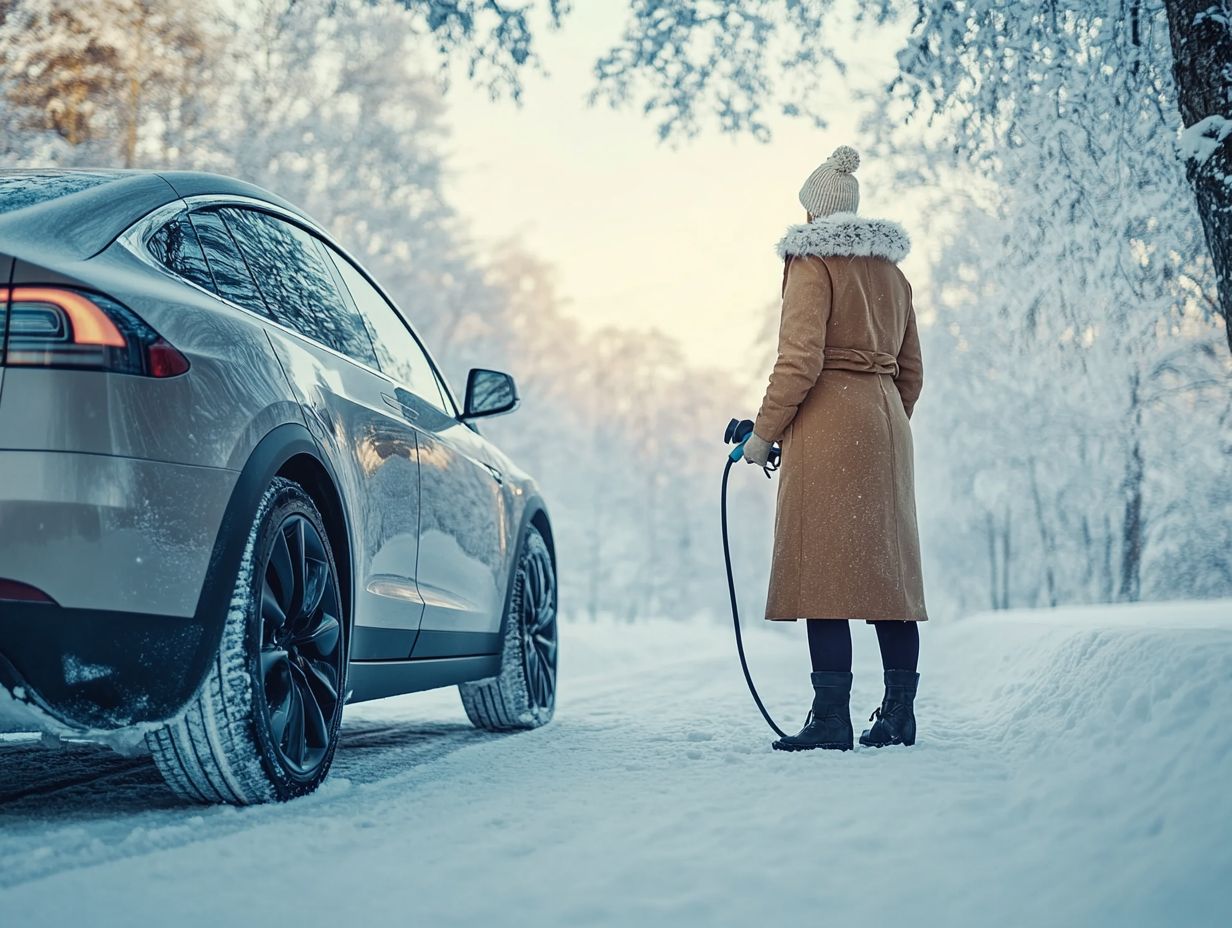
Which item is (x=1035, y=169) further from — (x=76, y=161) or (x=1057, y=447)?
(x=1057, y=447)

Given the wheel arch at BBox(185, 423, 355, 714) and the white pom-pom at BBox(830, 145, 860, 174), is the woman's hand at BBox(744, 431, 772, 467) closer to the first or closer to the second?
the white pom-pom at BBox(830, 145, 860, 174)

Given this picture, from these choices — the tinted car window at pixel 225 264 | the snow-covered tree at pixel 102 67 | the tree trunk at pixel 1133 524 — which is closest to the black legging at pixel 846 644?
the tinted car window at pixel 225 264

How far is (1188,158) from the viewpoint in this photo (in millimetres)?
4625

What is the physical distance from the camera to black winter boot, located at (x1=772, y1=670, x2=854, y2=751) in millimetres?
4207

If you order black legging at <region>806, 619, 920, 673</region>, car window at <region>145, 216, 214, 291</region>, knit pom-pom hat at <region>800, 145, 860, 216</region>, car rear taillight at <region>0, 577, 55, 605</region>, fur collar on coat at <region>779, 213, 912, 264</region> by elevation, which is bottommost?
black legging at <region>806, 619, 920, 673</region>

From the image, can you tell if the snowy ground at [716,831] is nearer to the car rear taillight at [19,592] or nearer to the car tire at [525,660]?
the car rear taillight at [19,592]

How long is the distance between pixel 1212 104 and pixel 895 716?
2.55 m

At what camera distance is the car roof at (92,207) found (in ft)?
9.47

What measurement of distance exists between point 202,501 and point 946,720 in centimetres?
359

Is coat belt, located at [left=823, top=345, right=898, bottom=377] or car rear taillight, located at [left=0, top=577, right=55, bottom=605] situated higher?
coat belt, located at [left=823, top=345, right=898, bottom=377]

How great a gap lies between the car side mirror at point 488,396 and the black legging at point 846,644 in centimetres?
170

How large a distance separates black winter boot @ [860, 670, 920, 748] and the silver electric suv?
1.61 metres

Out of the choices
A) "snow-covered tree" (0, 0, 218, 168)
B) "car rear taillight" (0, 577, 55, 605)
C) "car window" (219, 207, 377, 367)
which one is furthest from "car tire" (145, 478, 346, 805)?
"snow-covered tree" (0, 0, 218, 168)

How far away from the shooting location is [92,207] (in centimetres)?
311
